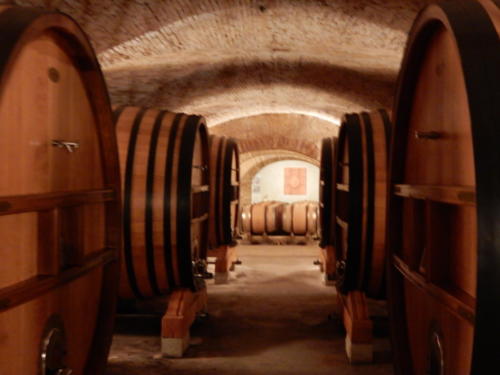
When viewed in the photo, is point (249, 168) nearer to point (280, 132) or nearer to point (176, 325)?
point (280, 132)

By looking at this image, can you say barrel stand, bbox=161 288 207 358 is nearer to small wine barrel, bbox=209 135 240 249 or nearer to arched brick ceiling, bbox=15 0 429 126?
arched brick ceiling, bbox=15 0 429 126

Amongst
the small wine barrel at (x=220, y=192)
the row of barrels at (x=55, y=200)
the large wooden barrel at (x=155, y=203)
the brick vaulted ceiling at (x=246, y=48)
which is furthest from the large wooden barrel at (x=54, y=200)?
the small wine barrel at (x=220, y=192)

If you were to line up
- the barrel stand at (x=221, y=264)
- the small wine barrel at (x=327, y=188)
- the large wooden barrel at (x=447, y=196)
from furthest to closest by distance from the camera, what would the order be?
the barrel stand at (x=221, y=264)
the small wine barrel at (x=327, y=188)
the large wooden barrel at (x=447, y=196)

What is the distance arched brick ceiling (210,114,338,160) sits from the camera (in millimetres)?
10375

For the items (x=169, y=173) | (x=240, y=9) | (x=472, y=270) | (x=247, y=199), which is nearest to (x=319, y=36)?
(x=240, y=9)

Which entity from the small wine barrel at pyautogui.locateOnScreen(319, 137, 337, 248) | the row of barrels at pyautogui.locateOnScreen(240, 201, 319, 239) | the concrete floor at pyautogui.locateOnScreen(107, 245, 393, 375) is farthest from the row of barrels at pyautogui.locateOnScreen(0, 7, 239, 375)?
the row of barrels at pyautogui.locateOnScreen(240, 201, 319, 239)

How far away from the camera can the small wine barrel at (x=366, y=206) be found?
314 cm

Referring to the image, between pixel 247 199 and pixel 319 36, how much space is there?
1063 cm

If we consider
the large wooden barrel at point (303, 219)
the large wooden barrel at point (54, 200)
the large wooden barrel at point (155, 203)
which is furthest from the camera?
the large wooden barrel at point (303, 219)

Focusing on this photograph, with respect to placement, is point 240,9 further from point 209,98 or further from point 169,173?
point 209,98

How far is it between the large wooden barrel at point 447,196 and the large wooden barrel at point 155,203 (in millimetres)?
1619

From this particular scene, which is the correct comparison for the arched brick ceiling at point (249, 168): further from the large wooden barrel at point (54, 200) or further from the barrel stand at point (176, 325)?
the large wooden barrel at point (54, 200)

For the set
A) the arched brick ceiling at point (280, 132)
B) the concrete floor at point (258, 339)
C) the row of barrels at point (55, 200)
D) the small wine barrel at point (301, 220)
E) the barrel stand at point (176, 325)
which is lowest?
the concrete floor at point (258, 339)

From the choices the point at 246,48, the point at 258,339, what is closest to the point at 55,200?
the point at 258,339
